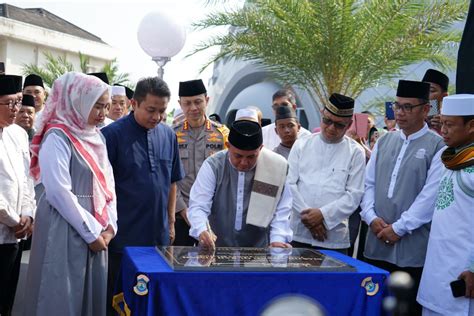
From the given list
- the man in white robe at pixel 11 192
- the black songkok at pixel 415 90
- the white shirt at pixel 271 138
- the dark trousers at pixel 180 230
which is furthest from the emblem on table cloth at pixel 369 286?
the white shirt at pixel 271 138

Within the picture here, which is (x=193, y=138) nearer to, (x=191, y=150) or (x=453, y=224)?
Answer: (x=191, y=150)

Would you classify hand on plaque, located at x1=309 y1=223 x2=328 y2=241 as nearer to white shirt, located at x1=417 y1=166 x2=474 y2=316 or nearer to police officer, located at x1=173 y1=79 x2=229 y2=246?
white shirt, located at x1=417 y1=166 x2=474 y2=316

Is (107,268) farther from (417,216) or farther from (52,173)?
(417,216)

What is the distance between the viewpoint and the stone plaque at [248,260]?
3.72m

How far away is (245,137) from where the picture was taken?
4.32 m

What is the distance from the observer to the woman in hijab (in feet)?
13.6

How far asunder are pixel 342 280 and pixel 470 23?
298 cm

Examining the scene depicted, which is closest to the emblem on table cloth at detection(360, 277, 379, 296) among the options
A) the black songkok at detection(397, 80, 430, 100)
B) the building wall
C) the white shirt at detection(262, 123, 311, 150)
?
the black songkok at detection(397, 80, 430, 100)

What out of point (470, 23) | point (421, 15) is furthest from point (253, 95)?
point (470, 23)

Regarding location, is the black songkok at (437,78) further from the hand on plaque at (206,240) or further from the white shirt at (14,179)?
the white shirt at (14,179)

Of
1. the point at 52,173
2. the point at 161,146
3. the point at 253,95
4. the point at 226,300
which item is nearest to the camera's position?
the point at 226,300

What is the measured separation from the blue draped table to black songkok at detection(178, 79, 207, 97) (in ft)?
7.71

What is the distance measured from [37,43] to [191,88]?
27.4 meters

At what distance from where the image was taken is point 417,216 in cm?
485
